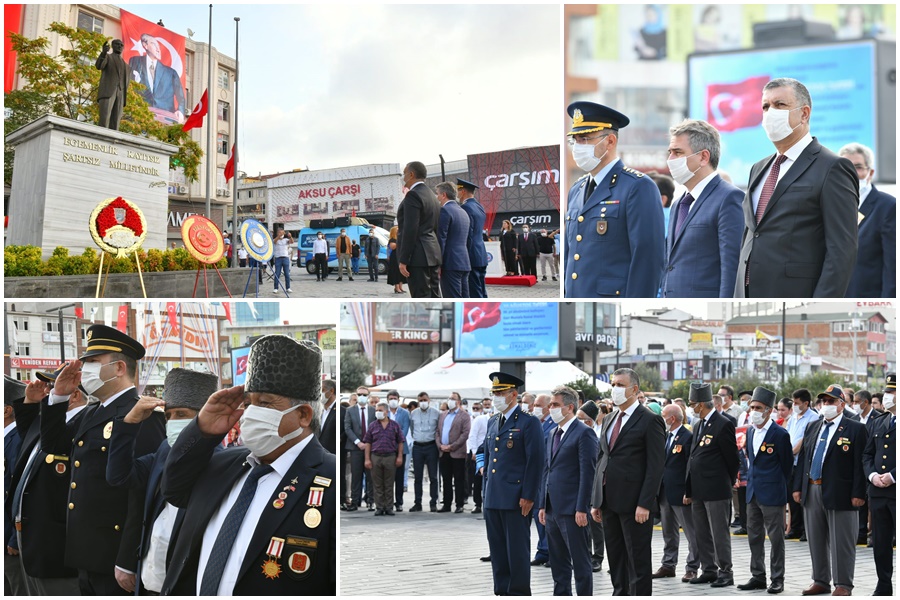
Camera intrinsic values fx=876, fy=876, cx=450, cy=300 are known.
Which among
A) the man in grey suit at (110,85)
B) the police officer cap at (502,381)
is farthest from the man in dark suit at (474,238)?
the man in grey suit at (110,85)

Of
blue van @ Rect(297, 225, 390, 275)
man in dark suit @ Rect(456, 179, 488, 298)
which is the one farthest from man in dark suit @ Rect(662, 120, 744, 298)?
blue van @ Rect(297, 225, 390, 275)

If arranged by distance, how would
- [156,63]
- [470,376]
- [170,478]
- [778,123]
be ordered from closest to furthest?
1. [170,478]
2. [778,123]
3. [470,376]
4. [156,63]

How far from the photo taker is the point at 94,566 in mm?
5105

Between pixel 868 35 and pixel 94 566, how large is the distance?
19.2 ft

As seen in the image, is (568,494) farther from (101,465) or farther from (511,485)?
(101,465)

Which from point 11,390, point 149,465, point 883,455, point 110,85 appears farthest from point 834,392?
point 110,85

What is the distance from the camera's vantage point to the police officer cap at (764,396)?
655cm

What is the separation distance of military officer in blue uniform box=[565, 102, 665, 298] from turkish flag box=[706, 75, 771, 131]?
29.3 inches

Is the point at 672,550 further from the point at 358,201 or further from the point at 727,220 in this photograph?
the point at 358,201

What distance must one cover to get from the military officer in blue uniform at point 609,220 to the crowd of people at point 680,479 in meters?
0.73

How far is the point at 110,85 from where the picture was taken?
10.9m

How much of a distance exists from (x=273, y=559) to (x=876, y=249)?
3939mm

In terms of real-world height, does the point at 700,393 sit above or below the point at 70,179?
below

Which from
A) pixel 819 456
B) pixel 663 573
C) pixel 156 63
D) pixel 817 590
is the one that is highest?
pixel 156 63
